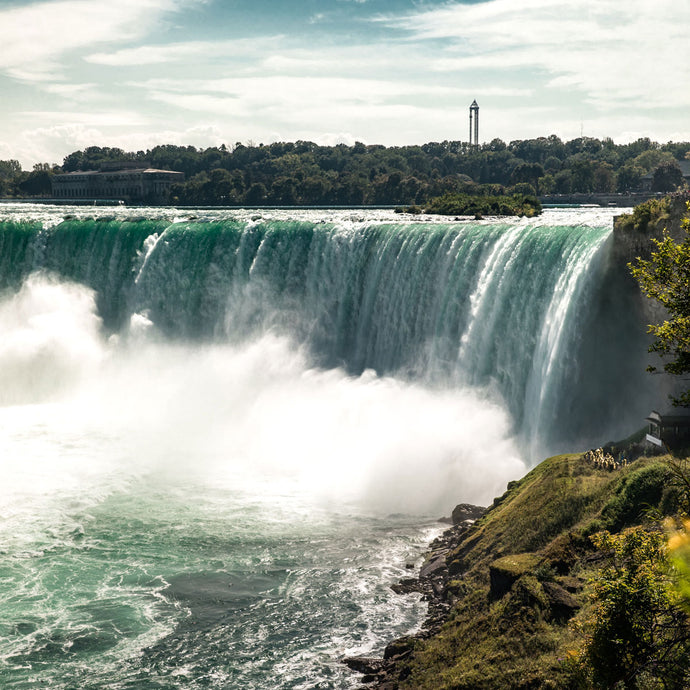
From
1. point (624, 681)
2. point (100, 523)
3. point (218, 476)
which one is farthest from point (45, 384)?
point (624, 681)

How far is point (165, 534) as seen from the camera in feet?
78.4

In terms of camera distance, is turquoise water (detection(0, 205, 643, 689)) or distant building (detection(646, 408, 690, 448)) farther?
distant building (detection(646, 408, 690, 448))

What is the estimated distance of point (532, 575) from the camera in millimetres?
16953

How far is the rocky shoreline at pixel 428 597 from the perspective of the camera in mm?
16641

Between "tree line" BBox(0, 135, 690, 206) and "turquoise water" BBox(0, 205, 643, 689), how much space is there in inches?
1439

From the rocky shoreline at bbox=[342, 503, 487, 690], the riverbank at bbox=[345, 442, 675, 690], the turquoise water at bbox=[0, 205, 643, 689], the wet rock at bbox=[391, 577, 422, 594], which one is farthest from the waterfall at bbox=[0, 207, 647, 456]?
the wet rock at bbox=[391, 577, 422, 594]

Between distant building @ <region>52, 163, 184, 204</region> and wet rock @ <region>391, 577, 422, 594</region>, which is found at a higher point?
distant building @ <region>52, 163, 184, 204</region>

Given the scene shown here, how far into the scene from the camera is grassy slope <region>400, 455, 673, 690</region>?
15.2 meters

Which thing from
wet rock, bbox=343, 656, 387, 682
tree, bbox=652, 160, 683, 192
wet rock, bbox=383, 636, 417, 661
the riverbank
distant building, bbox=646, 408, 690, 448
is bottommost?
wet rock, bbox=343, 656, 387, 682

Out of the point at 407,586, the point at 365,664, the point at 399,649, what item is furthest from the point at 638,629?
the point at 407,586

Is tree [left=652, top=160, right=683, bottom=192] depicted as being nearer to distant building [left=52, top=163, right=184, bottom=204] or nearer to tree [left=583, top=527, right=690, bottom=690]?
distant building [left=52, top=163, right=184, bottom=204]

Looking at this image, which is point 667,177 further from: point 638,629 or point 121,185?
point 638,629

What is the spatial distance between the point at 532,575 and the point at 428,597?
136 inches

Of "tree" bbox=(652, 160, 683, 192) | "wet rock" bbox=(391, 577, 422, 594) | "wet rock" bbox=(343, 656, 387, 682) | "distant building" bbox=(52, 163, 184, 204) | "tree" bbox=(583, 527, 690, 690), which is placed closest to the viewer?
"tree" bbox=(583, 527, 690, 690)
